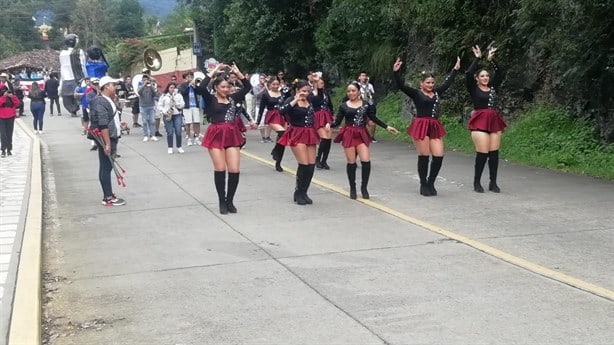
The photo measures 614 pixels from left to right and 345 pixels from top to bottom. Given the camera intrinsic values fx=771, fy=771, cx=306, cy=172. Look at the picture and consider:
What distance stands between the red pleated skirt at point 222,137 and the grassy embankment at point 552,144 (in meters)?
6.26

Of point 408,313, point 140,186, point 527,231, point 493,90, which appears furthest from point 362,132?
point 408,313

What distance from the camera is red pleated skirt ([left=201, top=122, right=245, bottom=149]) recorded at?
1002 centimetres

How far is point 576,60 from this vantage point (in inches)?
536

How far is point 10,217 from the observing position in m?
10.2

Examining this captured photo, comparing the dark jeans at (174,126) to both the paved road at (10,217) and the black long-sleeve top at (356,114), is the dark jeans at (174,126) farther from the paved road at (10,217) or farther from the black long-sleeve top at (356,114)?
the black long-sleeve top at (356,114)

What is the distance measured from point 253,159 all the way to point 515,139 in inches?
215

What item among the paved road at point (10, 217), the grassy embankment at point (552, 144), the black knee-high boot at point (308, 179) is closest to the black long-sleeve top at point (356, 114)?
the black knee-high boot at point (308, 179)

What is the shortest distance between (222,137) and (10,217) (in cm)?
301

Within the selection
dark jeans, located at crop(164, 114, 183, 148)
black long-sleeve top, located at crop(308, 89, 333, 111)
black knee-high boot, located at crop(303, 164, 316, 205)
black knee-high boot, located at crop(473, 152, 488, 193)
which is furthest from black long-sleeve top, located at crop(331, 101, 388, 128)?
dark jeans, located at crop(164, 114, 183, 148)

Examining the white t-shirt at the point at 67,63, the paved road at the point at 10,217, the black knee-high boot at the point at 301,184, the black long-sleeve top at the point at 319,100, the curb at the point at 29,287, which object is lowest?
the paved road at the point at 10,217

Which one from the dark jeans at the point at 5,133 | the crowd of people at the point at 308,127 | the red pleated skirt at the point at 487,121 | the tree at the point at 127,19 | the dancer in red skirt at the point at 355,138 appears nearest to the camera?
the crowd of people at the point at 308,127

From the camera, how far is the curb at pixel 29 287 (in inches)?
219

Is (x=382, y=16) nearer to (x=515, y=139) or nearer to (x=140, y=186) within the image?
(x=515, y=139)

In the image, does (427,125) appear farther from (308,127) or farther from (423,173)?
(308,127)
